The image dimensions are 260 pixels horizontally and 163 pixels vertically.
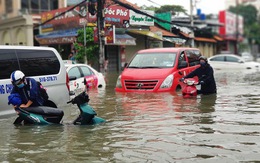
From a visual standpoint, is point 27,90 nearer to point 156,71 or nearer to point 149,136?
point 149,136

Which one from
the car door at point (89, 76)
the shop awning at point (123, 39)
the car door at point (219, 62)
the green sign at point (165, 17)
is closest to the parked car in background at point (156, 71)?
the car door at point (89, 76)

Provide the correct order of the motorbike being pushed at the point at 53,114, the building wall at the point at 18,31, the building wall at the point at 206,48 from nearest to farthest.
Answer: the motorbike being pushed at the point at 53,114 < the building wall at the point at 18,31 < the building wall at the point at 206,48

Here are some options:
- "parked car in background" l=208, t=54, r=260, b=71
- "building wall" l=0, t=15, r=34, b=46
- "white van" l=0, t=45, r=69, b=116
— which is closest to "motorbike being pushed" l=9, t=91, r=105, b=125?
"white van" l=0, t=45, r=69, b=116

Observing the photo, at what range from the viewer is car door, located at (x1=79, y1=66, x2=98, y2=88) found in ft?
48.0

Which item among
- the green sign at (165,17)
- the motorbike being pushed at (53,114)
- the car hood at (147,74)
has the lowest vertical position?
the motorbike being pushed at (53,114)

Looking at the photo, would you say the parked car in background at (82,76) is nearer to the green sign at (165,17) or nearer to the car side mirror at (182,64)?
the car side mirror at (182,64)

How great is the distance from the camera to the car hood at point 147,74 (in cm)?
1298

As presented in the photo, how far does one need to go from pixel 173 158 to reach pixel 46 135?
2711mm

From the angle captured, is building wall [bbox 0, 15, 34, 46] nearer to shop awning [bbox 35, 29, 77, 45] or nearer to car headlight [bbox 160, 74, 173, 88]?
shop awning [bbox 35, 29, 77, 45]

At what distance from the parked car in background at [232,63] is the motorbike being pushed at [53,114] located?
72.1ft

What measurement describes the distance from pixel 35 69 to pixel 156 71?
201 inches

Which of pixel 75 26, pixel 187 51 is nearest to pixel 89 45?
pixel 75 26

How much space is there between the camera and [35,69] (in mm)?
8977

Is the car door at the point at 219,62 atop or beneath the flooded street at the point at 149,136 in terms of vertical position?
atop
